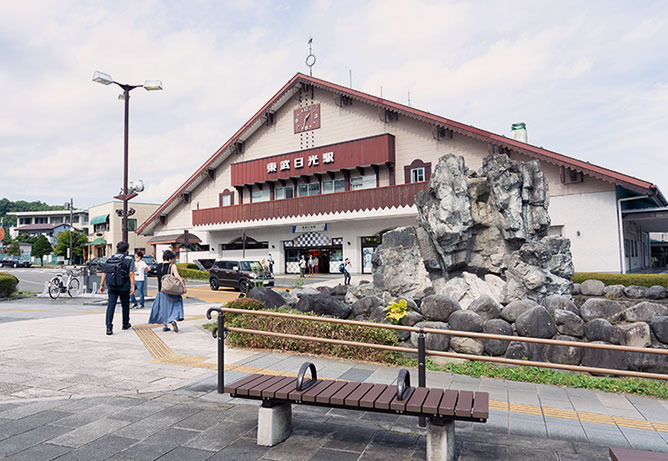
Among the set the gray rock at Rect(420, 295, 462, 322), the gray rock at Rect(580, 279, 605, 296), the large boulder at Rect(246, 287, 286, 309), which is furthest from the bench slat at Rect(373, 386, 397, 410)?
the gray rock at Rect(580, 279, 605, 296)

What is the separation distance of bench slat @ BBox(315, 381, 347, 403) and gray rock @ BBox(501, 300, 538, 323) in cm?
522

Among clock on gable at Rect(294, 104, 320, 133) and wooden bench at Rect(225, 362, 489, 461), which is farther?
clock on gable at Rect(294, 104, 320, 133)

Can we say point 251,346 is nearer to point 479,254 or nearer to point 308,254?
point 479,254

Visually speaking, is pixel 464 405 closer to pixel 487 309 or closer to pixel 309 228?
pixel 487 309

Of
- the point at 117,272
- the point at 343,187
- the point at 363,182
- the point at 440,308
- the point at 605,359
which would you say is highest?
the point at 363,182

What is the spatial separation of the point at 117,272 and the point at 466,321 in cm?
728

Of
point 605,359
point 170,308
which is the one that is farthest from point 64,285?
point 605,359

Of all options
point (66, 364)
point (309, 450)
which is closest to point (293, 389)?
point (309, 450)

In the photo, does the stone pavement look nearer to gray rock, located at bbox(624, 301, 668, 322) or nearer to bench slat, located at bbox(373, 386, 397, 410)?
bench slat, located at bbox(373, 386, 397, 410)

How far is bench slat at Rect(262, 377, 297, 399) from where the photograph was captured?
13.6 ft

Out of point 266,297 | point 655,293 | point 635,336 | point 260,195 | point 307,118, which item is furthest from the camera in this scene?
point 260,195

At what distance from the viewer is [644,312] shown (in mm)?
8922

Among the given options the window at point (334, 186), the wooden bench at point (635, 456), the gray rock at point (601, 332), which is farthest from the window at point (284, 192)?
the wooden bench at point (635, 456)

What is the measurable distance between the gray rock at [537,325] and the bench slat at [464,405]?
4.37 m
